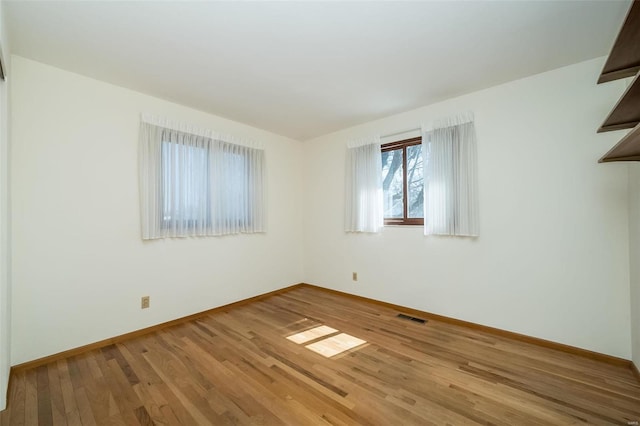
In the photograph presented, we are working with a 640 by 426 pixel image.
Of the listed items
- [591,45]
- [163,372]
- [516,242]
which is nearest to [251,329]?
[163,372]

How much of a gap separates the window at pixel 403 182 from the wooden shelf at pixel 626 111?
1754 millimetres

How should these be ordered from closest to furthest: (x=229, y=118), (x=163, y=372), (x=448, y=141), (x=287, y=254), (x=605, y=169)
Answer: (x=163, y=372)
(x=605, y=169)
(x=448, y=141)
(x=229, y=118)
(x=287, y=254)

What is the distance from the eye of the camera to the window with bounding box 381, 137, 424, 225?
3371mm

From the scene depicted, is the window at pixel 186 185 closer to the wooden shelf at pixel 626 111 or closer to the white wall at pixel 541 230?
the white wall at pixel 541 230

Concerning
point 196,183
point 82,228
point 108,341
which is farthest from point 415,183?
point 108,341

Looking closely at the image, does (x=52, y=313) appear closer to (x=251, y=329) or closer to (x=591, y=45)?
(x=251, y=329)

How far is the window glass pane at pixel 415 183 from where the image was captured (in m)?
3.35

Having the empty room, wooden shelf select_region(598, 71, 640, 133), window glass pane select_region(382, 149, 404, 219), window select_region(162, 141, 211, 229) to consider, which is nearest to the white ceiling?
the empty room

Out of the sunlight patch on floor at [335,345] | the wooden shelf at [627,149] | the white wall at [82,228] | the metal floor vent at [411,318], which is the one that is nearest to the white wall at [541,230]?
the metal floor vent at [411,318]

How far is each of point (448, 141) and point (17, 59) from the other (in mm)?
4042

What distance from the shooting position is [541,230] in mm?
2480

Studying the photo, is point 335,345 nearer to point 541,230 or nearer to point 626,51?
point 541,230

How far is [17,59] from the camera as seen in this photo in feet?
7.04

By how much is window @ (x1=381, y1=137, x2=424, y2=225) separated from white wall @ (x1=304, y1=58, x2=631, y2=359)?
8.8 inches
